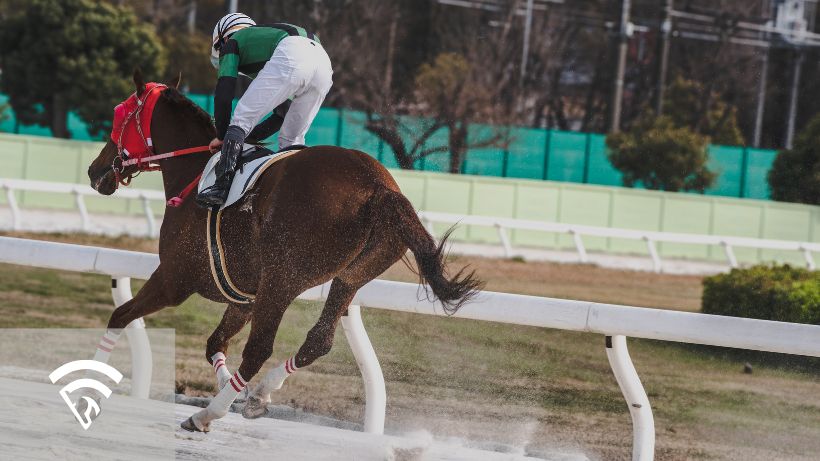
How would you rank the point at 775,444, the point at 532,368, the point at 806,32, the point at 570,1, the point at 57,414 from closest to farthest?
the point at 57,414 → the point at 775,444 → the point at 532,368 → the point at 806,32 → the point at 570,1

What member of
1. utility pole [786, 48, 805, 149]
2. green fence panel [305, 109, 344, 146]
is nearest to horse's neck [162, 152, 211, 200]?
green fence panel [305, 109, 344, 146]

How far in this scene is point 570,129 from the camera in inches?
1036

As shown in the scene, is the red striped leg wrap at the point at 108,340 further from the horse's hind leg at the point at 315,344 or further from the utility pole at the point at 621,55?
the utility pole at the point at 621,55

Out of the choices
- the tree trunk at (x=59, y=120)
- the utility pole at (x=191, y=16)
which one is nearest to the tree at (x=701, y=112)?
the utility pole at (x=191, y=16)

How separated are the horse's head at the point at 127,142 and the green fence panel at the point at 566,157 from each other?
17.8 metres

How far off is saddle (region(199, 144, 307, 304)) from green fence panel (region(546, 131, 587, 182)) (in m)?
18.3

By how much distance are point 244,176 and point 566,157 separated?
18.5 meters

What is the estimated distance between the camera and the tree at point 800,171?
15422 millimetres

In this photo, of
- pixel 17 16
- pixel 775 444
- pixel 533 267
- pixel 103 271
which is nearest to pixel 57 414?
pixel 103 271

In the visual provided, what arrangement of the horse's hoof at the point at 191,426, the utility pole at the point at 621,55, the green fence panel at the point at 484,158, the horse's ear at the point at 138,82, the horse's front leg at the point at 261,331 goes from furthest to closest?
the green fence panel at the point at 484,158
the utility pole at the point at 621,55
the horse's ear at the point at 138,82
the horse's hoof at the point at 191,426
the horse's front leg at the point at 261,331

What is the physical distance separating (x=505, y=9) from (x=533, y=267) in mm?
11089

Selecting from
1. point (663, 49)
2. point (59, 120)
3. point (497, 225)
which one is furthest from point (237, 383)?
point (663, 49)

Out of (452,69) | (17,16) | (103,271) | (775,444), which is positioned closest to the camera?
(103,271)

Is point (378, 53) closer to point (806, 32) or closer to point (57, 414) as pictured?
point (806, 32)
